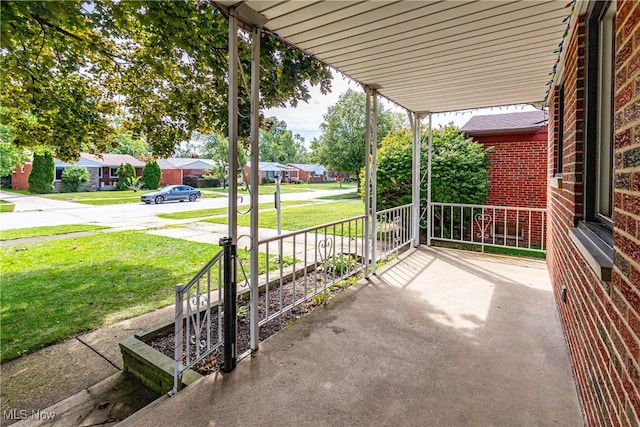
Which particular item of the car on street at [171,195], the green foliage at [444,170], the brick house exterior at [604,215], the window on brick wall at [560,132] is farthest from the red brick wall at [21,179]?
the brick house exterior at [604,215]

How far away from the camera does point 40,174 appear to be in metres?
19.7

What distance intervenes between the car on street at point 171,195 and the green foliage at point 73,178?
828 centimetres

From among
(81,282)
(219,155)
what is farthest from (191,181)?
(81,282)

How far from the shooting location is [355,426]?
1796 mm

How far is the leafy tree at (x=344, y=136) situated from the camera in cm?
2400

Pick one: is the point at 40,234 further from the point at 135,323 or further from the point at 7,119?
A: the point at 135,323

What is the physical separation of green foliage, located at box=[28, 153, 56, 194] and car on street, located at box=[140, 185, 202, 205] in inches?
307

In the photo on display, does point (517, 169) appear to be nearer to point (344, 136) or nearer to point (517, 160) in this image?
point (517, 160)

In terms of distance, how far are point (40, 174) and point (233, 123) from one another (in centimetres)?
2372

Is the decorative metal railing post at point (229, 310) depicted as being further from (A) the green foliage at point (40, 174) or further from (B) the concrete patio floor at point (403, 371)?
(A) the green foliage at point (40, 174)

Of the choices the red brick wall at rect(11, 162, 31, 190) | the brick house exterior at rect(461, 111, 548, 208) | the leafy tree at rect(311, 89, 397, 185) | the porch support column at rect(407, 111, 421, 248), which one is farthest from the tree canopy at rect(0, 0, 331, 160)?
the red brick wall at rect(11, 162, 31, 190)

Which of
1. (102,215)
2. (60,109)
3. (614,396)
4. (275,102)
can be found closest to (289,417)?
(614,396)

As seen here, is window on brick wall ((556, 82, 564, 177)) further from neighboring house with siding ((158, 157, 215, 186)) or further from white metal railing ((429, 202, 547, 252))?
neighboring house with siding ((158, 157, 215, 186))

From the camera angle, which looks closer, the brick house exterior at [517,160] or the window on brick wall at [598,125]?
the window on brick wall at [598,125]
